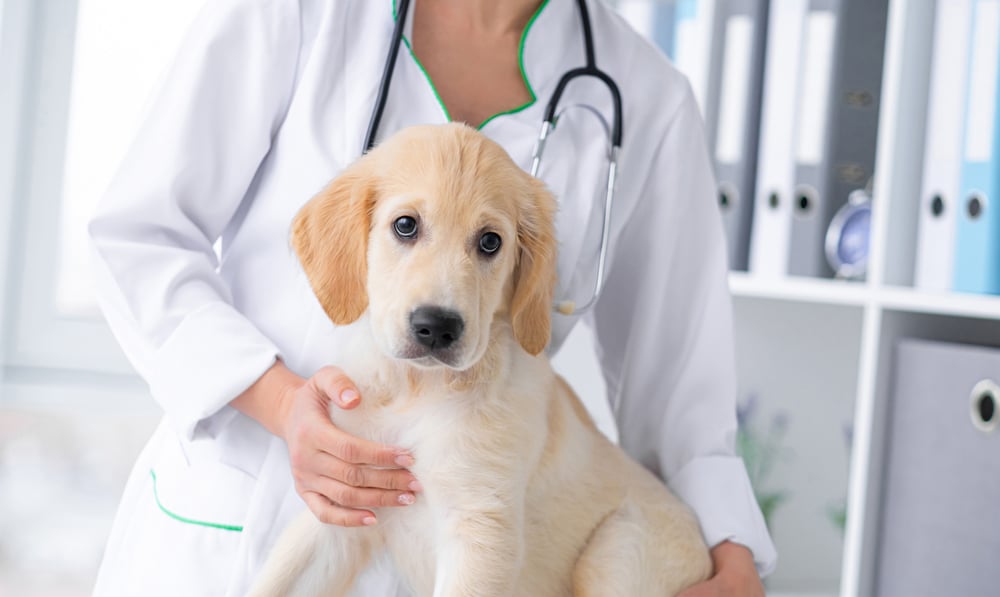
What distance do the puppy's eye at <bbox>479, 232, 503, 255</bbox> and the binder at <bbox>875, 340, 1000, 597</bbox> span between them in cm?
88

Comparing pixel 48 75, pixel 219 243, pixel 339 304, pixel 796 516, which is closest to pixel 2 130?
pixel 48 75

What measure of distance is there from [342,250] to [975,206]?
1.08 meters

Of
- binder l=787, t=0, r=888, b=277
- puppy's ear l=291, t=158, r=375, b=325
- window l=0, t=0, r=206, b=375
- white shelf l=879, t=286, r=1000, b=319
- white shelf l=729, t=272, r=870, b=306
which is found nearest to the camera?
puppy's ear l=291, t=158, r=375, b=325

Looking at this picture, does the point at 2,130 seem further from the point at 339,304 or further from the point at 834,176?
the point at 834,176

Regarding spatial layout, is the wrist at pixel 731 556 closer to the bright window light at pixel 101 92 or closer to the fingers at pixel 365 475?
the fingers at pixel 365 475

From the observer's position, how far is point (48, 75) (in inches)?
→ 85.7

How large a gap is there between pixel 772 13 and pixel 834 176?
353mm

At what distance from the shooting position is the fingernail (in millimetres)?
938

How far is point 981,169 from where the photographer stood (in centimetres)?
149

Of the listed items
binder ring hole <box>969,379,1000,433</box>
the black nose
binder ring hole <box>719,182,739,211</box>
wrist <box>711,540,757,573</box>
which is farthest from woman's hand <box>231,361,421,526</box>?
binder ring hole <box>719,182,739,211</box>

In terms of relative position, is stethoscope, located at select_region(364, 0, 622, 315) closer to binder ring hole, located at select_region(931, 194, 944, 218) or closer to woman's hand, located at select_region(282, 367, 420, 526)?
woman's hand, located at select_region(282, 367, 420, 526)

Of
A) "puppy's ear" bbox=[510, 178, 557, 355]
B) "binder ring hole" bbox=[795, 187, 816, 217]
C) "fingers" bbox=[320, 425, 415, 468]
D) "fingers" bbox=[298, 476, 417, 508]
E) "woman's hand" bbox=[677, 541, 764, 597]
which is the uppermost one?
"binder ring hole" bbox=[795, 187, 816, 217]

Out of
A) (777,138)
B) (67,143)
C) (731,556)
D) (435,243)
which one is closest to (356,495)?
(435,243)

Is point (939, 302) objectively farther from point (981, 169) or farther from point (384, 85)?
point (384, 85)
